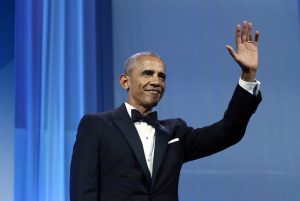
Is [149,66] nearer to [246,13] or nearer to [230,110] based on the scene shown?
[230,110]

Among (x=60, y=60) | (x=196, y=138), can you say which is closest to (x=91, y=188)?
(x=196, y=138)

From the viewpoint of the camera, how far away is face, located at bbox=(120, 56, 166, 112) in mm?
1576

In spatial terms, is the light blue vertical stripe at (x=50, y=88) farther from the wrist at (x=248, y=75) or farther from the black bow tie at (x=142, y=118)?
the wrist at (x=248, y=75)

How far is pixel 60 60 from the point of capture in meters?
2.28

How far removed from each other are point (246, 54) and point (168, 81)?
108 cm

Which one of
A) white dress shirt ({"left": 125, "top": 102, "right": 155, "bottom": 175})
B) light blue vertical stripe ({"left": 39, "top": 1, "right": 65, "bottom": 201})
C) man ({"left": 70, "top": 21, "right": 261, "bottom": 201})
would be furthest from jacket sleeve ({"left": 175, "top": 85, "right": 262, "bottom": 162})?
light blue vertical stripe ({"left": 39, "top": 1, "right": 65, "bottom": 201})

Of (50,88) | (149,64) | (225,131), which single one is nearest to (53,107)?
(50,88)

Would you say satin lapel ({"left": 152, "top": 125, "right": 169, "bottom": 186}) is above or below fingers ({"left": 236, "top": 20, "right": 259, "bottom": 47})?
below

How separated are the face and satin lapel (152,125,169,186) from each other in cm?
10

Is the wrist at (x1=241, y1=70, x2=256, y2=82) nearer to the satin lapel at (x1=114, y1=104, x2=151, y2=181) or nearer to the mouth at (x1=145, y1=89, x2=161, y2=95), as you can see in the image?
the mouth at (x1=145, y1=89, x2=161, y2=95)

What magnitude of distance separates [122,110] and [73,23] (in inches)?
35.6

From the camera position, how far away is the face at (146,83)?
1.58 m

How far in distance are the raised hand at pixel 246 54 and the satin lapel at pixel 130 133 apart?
385 millimetres

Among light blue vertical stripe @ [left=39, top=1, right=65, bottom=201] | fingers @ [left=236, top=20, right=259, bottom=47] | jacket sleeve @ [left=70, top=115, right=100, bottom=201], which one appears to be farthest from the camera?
light blue vertical stripe @ [left=39, top=1, right=65, bottom=201]
